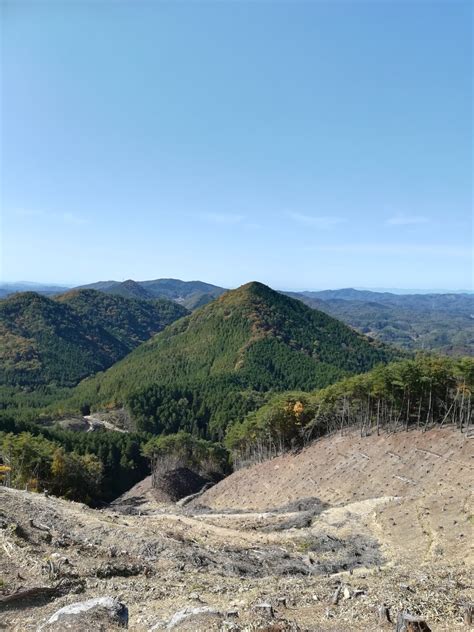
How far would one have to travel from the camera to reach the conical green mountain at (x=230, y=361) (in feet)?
356

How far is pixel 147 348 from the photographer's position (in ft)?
596

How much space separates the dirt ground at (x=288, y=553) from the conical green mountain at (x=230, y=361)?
216 feet

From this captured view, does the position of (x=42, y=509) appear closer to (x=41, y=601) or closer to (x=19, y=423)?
(x=41, y=601)

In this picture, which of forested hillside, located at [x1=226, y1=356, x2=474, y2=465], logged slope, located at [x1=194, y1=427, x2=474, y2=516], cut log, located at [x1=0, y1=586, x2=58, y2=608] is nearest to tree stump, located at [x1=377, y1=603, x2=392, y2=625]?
cut log, located at [x1=0, y1=586, x2=58, y2=608]

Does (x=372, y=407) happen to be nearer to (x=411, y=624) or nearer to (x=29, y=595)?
(x=411, y=624)

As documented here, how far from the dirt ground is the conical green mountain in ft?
216

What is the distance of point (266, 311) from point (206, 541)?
149 meters

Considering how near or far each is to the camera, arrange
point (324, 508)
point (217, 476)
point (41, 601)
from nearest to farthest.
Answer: point (41, 601), point (324, 508), point (217, 476)

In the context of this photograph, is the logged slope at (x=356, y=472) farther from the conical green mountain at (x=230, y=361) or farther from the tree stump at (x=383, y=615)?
the conical green mountain at (x=230, y=361)

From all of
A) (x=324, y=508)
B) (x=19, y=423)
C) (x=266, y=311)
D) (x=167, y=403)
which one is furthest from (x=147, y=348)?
(x=324, y=508)

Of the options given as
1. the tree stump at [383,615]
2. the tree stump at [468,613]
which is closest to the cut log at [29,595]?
the tree stump at [383,615]

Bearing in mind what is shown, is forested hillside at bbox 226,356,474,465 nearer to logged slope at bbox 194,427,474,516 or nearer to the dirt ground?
logged slope at bbox 194,427,474,516

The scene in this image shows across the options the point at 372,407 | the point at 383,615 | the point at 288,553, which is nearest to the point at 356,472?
the point at 372,407

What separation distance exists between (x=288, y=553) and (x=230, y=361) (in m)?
122
